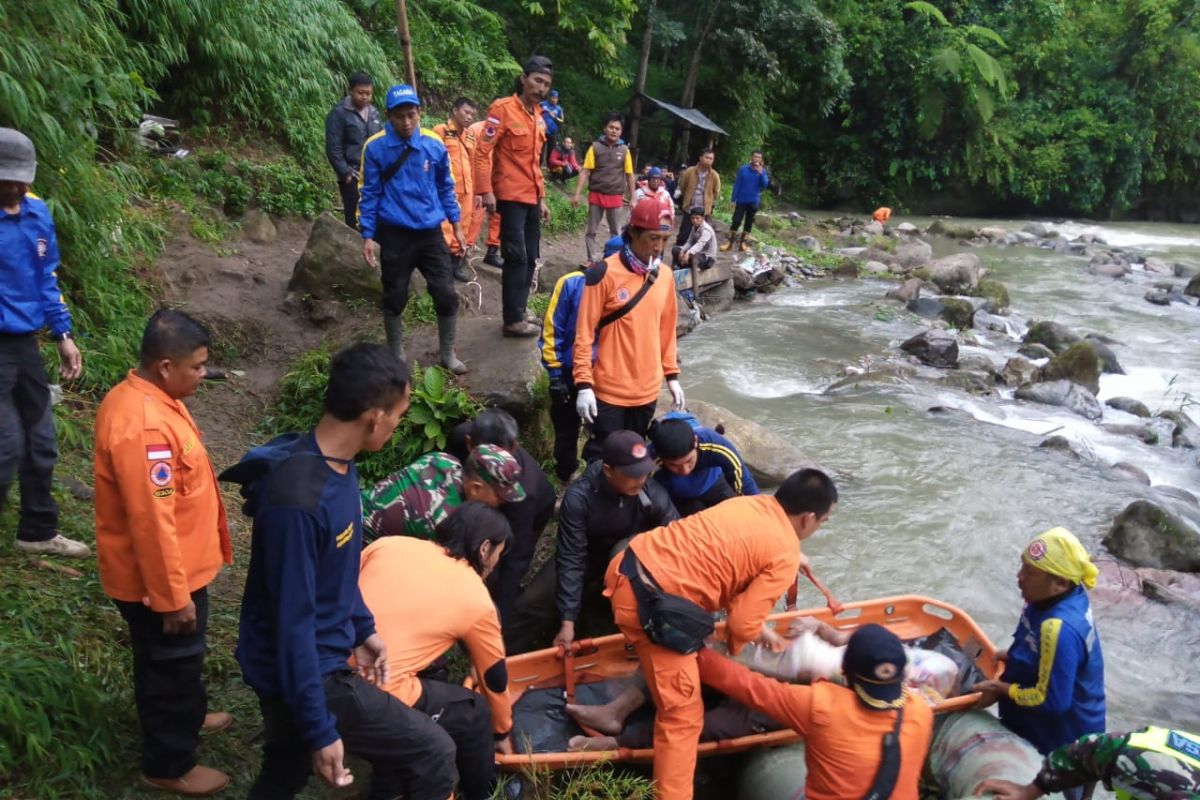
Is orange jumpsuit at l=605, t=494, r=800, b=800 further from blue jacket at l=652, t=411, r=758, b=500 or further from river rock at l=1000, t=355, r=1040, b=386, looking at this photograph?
river rock at l=1000, t=355, r=1040, b=386

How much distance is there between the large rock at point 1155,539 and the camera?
605 centimetres

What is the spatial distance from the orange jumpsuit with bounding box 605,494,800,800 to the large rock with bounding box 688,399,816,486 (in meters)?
3.44

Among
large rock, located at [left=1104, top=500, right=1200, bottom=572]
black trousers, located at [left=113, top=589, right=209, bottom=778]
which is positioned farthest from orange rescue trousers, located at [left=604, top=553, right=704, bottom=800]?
large rock, located at [left=1104, top=500, right=1200, bottom=572]

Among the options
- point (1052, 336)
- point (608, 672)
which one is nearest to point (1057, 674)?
point (608, 672)

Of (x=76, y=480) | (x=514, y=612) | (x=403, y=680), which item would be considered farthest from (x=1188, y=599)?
(x=76, y=480)

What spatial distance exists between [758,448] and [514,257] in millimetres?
2788

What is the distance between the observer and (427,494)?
3.60 m

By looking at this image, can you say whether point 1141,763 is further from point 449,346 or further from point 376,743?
point 449,346

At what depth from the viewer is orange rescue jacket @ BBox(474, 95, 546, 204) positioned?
603 centimetres

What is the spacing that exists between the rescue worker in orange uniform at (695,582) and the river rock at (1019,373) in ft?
28.9

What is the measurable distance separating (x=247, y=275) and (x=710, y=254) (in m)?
6.91

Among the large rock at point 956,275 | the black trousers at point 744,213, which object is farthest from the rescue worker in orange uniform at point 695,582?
the large rock at point 956,275

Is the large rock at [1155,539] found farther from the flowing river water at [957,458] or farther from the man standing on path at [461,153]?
the man standing on path at [461,153]

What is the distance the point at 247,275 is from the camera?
724cm
